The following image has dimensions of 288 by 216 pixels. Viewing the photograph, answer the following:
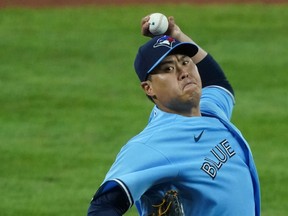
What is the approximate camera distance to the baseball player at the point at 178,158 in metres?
4.36

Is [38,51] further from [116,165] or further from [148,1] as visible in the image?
[116,165]

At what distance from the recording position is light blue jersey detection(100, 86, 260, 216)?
173 inches

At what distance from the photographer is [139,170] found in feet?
14.4

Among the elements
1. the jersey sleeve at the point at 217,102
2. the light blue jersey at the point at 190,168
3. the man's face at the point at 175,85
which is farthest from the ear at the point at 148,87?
the jersey sleeve at the point at 217,102

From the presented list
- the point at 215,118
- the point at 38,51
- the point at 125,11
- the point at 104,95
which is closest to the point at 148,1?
the point at 125,11

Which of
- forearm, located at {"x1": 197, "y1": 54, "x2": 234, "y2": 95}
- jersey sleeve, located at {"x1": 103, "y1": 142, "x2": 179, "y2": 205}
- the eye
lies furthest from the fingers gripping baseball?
jersey sleeve, located at {"x1": 103, "y1": 142, "x2": 179, "y2": 205}

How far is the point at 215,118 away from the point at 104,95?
21.8 feet

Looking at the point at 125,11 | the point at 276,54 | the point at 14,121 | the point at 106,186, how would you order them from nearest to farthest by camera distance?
the point at 106,186 < the point at 14,121 < the point at 276,54 < the point at 125,11

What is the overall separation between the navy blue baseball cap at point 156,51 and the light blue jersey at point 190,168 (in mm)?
233

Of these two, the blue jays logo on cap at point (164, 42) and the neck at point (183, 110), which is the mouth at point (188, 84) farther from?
the blue jays logo on cap at point (164, 42)

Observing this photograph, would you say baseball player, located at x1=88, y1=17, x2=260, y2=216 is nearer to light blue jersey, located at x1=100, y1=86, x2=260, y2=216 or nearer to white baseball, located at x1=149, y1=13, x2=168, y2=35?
light blue jersey, located at x1=100, y1=86, x2=260, y2=216

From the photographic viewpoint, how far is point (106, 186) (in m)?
4.33

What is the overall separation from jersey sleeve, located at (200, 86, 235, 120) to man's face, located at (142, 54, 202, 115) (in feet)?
0.90

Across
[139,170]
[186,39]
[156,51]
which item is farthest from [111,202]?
[186,39]
